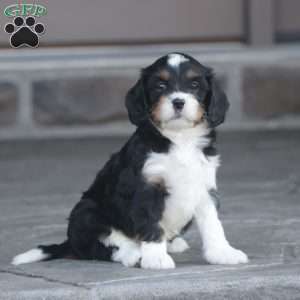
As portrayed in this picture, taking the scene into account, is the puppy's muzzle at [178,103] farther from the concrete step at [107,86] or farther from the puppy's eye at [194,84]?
the concrete step at [107,86]

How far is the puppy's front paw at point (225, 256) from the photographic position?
5914 mm

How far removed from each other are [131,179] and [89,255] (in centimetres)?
54

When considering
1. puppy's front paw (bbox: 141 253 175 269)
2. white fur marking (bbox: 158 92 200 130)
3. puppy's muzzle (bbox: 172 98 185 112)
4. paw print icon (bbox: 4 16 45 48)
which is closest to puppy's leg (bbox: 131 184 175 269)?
puppy's front paw (bbox: 141 253 175 269)

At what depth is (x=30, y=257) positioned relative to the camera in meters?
6.15

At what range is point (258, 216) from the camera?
7.35 metres

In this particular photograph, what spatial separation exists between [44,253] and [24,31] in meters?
4.18

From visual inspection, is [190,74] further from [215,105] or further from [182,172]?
[182,172]

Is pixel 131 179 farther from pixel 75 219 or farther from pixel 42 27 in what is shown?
pixel 42 27

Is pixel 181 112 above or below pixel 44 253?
above

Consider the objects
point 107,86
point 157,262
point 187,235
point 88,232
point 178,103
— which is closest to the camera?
point 178,103

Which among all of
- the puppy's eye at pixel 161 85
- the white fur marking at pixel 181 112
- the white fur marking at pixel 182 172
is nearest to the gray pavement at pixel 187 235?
the white fur marking at pixel 182 172

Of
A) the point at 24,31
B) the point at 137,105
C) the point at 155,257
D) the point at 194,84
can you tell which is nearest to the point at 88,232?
the point at 155,257

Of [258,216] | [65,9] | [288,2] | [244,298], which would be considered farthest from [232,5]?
[244,298]

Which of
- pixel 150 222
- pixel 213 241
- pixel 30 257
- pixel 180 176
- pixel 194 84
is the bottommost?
pixel 30 257
